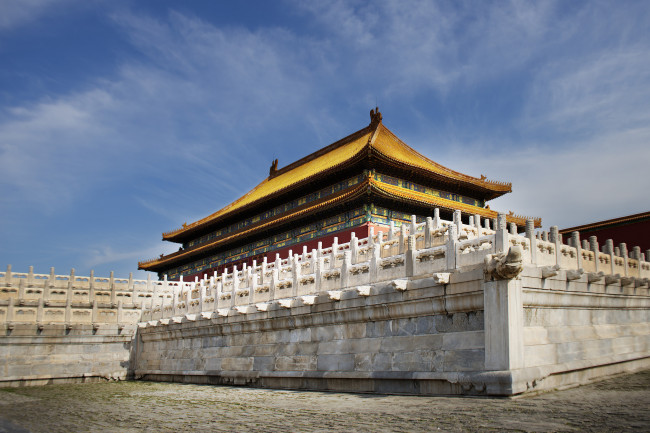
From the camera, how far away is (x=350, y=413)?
333 inches

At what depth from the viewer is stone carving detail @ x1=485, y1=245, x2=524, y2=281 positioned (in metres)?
8.84

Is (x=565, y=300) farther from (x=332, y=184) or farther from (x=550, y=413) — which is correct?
(x=332, y=184)

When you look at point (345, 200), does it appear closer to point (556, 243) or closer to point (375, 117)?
point (375, 117)

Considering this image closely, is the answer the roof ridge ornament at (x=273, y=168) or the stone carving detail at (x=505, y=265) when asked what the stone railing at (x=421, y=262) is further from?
the roof ridge ornament at (x=273, y=168)

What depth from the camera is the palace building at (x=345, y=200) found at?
2569cm

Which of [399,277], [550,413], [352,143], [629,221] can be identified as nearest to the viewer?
[550,413]

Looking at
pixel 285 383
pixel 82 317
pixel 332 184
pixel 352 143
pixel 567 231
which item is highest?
pixel 352 143

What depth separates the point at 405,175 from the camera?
27.3 metres

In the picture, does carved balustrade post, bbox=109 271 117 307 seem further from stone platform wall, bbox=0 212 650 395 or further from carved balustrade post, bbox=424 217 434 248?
carved balustrade post, bbox=424 217 434 248

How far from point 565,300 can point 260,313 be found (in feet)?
24.4

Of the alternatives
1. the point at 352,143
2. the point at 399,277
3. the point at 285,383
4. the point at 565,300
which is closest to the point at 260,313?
the point at 285,383

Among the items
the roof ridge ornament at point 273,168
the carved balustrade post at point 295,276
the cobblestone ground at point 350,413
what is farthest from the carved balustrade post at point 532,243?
the roof ridge ornament at point 273,168

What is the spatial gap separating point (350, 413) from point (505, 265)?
3214 mm

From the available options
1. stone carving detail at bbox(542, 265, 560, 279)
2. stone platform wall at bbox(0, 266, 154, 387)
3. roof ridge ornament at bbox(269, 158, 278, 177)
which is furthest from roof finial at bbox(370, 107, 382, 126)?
stone carving detail at bbox(542, 265, 560, 279)
